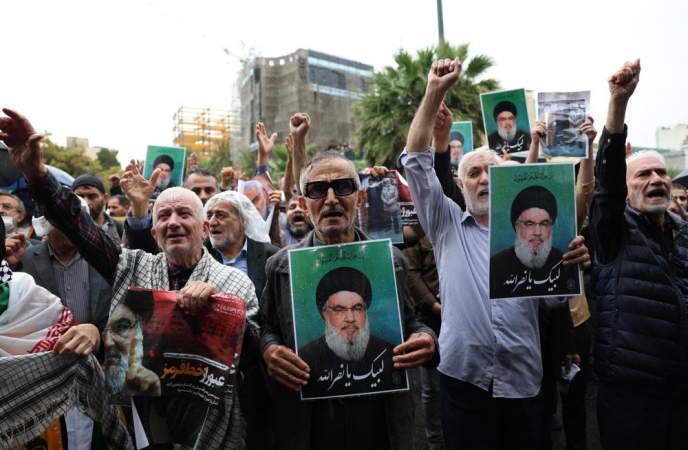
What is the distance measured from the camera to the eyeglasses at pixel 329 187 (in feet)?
6.68

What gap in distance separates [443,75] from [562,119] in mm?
1890

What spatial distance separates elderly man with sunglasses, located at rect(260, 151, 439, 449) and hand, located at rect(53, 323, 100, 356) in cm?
70

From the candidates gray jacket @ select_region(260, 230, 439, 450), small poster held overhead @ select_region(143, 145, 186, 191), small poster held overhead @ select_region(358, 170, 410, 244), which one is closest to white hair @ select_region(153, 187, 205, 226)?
gray jacket @ select_region(260, 230, 439, 450)

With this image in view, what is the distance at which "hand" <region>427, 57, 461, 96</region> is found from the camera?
228cm

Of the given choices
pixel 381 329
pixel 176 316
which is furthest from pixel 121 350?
pixel 381 329

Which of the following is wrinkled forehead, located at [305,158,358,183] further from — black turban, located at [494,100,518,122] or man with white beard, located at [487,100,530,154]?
black turban, located at [494,100,518,122]

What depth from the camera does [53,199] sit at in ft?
6.73

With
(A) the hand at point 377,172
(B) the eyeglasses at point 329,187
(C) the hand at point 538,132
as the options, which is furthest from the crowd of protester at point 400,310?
(A) the hand at point 377,172

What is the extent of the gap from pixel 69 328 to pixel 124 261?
0.36 m

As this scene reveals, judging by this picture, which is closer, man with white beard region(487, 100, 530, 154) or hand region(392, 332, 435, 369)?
hand region(392, 332, 435, 369)

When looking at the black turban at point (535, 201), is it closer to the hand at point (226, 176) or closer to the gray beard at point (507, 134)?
the gray beard at point (507, 134)

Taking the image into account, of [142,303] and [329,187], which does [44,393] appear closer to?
[142,303]

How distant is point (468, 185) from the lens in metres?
2.77

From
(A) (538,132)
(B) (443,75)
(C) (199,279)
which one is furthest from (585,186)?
(C) (199,279)
